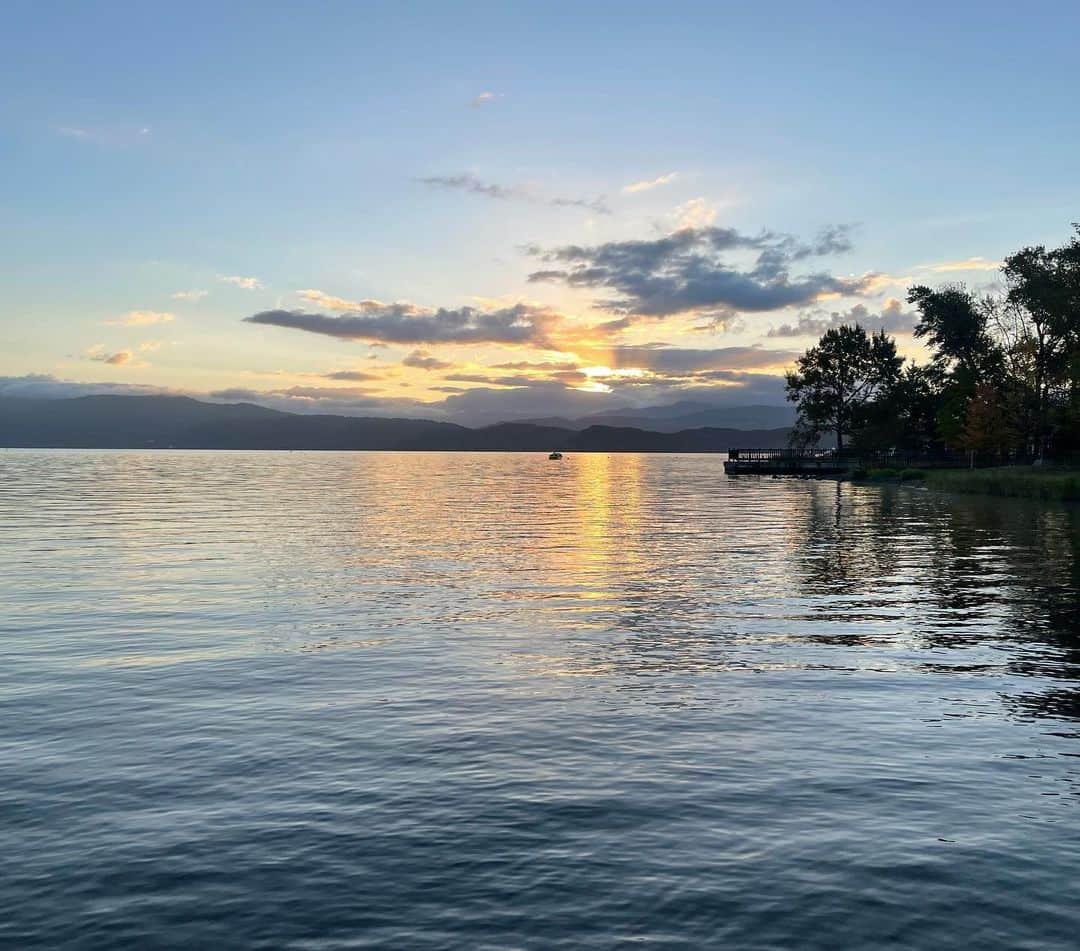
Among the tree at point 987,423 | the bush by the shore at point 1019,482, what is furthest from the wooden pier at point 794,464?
the bush by the shore at point 1019,482

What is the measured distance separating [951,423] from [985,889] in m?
121

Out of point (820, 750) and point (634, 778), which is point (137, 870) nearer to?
point (634, 778)

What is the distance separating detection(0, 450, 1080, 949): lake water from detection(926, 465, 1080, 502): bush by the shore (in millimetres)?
49487

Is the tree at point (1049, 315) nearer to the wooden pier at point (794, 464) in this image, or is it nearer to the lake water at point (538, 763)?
the wooden pier at point (794, 464)

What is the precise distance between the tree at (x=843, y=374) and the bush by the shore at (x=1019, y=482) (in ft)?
176

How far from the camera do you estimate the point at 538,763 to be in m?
13.1

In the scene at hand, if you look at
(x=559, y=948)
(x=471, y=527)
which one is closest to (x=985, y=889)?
(x=559, y=948)

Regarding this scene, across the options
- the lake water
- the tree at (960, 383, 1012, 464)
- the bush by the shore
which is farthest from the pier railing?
the lake water

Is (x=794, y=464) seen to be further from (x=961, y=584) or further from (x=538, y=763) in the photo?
(x=538, y=763)

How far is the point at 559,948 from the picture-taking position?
8031 mm

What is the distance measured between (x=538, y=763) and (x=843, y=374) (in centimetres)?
15877

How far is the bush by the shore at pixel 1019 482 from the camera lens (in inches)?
2970

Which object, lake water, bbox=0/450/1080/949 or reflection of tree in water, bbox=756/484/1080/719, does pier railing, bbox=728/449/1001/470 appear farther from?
lake water, bbox=0/450/1080/949

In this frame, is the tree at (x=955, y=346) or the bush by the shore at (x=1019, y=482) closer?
the bush by the shore at (x=1019, y=482)
